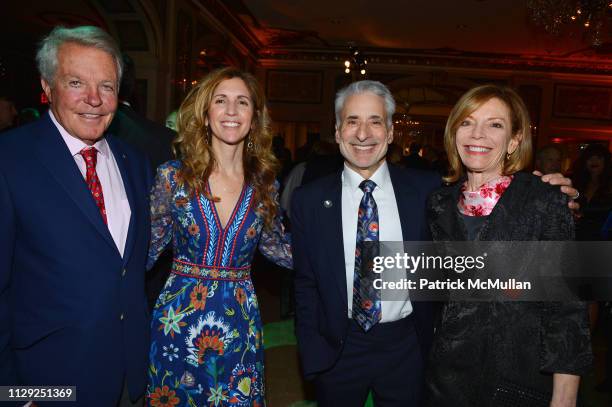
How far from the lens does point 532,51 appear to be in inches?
430

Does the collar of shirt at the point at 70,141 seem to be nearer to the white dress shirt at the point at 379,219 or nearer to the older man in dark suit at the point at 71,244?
the older man in dark suit at the point at 71,244

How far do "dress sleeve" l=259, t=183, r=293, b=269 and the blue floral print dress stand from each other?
16cm

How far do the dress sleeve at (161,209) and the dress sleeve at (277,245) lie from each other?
1.49 feet

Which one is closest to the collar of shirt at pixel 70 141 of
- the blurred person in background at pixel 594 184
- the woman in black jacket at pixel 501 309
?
the woman in black jacket at pixel 501 309

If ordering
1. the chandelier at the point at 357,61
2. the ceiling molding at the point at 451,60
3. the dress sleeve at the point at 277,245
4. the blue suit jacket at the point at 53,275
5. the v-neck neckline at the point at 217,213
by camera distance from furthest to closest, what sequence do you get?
the ceiling molding at the point at 451,60, the chandelier at the point at 357,61, the dress sleeve at the point at 277,245, the v-neck neckline at the point at 217,213, the blue suit jacket at the point at 53,275

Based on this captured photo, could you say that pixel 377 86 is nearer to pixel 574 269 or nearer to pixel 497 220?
pixel 497 220

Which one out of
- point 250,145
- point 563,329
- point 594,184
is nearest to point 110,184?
point 250,145

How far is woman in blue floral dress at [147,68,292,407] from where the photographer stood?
5.97 feet

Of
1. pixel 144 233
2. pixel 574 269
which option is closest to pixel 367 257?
pixel 574 269

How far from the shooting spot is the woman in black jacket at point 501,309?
1460 millimetres

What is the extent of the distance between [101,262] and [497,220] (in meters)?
1.36

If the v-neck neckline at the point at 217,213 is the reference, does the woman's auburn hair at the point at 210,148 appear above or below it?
above

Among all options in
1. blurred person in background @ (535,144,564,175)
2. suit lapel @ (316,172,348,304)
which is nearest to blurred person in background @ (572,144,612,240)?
blurred person in background @ (535,144,564,175)

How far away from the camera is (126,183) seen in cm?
171
